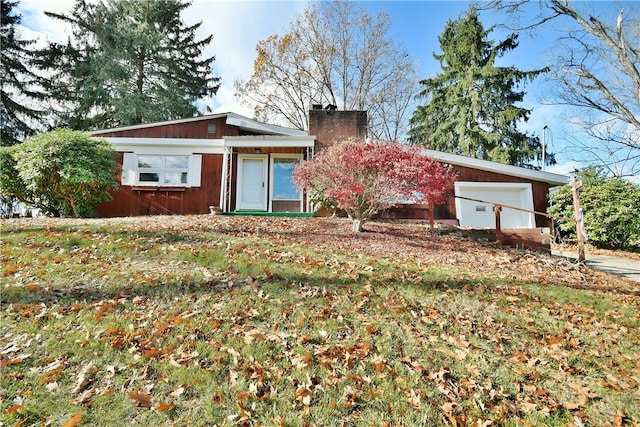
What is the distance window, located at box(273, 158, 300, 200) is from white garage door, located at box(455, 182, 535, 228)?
644 centimetres

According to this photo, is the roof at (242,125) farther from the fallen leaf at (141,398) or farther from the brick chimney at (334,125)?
the fallen leaf at (141,398)

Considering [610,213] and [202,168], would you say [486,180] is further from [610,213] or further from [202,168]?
[202,168]

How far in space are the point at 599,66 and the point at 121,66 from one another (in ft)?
79.1

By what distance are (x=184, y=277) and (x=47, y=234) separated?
4.01m

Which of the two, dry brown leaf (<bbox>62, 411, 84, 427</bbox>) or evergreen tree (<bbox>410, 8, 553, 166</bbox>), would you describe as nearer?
dry brown leaf (<bbox>62, 411, 84, 427</bbox>)

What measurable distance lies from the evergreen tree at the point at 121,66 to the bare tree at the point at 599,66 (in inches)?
745

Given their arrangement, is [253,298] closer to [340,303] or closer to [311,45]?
[340,303]

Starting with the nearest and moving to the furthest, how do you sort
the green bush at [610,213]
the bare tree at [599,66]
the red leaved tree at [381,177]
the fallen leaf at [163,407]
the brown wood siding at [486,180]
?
1. the fallen leaf at [163,407]
2. the red leaved tree at [381,177]
3. the bare tree at [599,66]
4. the green bush at [610,213]
5. the brown wood siding at [486,180]

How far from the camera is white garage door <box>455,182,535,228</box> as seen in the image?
12531 millimetres

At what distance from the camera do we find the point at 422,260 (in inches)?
241

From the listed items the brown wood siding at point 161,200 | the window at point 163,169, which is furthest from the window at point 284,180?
the window at point 163,169

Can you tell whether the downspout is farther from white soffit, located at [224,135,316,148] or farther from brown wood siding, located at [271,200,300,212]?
brown wood siding, located at [271,200,300,212]

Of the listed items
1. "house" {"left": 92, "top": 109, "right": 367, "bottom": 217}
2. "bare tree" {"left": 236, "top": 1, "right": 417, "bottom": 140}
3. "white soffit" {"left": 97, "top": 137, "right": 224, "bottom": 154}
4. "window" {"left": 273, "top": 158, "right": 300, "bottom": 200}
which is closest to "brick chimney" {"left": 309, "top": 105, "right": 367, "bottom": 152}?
"house" {"left": 92, "top": 109, "right": 367, "bottom": 217}

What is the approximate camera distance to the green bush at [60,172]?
30.6 ft
